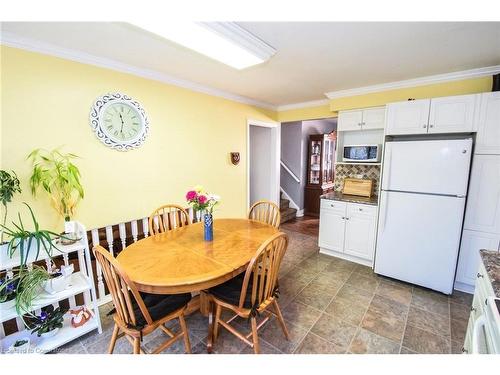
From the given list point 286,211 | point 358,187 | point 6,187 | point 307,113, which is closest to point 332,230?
point 358,187

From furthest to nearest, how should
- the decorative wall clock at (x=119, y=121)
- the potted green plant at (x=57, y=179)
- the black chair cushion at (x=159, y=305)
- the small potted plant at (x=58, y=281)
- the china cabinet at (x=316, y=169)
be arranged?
1. the china cabinet at (x=316, y=169)
2. the decorative wall clock at (x=119, y=121)
3. the potted green plant at (x=57, y=179)
4. the small potted plant at (x=58, y=281)
5. the black chair cushion at (x=159, y=305)

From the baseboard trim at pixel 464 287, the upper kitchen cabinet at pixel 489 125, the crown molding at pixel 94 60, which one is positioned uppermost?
the crown molding at pixel 94 60

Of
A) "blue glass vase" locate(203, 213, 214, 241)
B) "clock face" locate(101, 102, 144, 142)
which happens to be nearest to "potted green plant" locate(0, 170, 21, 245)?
"clock face" locate(101, 102, 144, 142)

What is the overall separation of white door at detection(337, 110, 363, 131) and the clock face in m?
2.72

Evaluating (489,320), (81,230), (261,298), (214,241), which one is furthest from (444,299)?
(81,230)

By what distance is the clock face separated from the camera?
7.22 feet

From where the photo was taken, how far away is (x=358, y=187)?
3.29 m

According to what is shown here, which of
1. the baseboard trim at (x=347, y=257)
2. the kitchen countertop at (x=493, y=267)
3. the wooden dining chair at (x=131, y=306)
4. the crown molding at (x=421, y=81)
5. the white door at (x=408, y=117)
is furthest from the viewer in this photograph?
the baseboard trim at (x=347, y=257)

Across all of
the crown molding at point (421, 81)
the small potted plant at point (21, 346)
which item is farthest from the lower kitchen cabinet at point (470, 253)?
the small potted plant at point (21, 346)

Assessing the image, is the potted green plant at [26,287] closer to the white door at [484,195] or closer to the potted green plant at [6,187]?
the potted green plant at [6,187]

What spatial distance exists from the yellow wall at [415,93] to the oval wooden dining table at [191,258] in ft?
7.36

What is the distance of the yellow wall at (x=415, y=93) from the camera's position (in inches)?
96.1

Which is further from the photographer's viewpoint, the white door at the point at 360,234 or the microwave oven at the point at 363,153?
the microwave oven at the point at 363,153

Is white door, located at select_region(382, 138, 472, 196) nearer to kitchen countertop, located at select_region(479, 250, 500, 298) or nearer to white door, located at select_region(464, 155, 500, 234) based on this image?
white door, located at select_region(464, 155, 500, 234)
